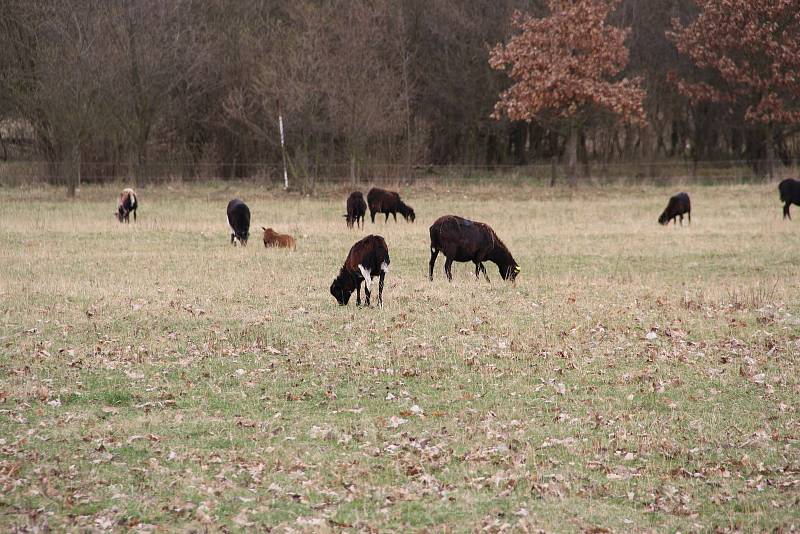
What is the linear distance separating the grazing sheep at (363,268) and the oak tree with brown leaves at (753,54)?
102ft

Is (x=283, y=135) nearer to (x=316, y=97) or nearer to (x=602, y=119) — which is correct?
(x=316, y=97)

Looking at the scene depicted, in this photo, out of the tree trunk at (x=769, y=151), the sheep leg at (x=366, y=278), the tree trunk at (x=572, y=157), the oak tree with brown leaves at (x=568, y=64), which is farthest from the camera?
the tree trunk at (x=769, y=151)

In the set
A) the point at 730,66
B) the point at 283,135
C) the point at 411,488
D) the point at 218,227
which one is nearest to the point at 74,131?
the point at 283,135

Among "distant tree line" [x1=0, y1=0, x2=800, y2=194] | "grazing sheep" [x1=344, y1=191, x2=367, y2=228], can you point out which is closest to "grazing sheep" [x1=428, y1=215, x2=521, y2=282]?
"grazing sheep" [x1=344, y1=191, x2=367, y2=228]

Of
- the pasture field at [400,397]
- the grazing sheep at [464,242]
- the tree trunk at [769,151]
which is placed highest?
the tree trunk at [769,151]

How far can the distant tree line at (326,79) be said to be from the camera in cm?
3888

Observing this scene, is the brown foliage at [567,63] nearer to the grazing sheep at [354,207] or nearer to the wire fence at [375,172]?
Result: the wire fence at [375,172]

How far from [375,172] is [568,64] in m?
9.75

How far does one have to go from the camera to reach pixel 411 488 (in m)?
7.62

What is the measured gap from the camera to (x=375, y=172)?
142 ft

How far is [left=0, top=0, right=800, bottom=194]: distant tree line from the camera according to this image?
38.9 m

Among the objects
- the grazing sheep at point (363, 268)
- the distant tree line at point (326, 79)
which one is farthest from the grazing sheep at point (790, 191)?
the grazing sheep at point (363, 268)

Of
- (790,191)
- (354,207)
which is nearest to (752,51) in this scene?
(790,191)

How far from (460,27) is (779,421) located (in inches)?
1502
